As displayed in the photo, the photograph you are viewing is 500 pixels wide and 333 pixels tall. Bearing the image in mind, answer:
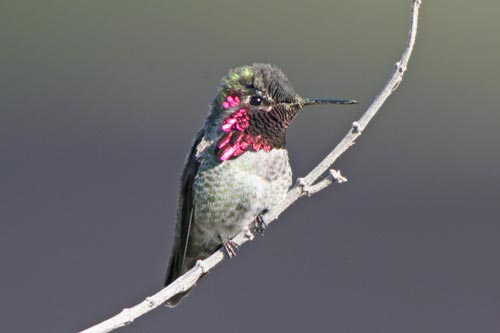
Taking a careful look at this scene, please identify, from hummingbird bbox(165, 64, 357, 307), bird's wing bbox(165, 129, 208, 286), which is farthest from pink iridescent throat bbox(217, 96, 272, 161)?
bird's wing bbox(165, 129, 208, 286)

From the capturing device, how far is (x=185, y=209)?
3123 millimetres

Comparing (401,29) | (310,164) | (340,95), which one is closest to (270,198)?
(310,164)

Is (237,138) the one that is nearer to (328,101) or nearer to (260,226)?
(260,226)

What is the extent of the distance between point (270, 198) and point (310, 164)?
80.5 inches

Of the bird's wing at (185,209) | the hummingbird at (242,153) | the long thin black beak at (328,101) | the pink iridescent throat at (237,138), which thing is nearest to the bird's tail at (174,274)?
the bird's wing at (185,209)

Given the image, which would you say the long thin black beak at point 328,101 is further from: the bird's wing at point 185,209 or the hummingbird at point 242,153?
the bird's wing at point 185,209

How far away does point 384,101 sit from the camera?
2.12 m

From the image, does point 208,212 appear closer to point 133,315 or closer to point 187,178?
point 187,178

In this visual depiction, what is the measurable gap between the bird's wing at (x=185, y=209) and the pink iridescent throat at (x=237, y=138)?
114 millimetres

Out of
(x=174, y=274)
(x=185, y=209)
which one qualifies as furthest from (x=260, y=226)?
(x=174, y=274)

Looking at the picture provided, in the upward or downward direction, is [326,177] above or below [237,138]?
below

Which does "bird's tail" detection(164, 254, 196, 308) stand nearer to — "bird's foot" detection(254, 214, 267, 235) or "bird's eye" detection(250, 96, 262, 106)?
"bird's foot" detection(254, 214, 267, 235)

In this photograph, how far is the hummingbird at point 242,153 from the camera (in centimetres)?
287

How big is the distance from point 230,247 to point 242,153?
0.35m
